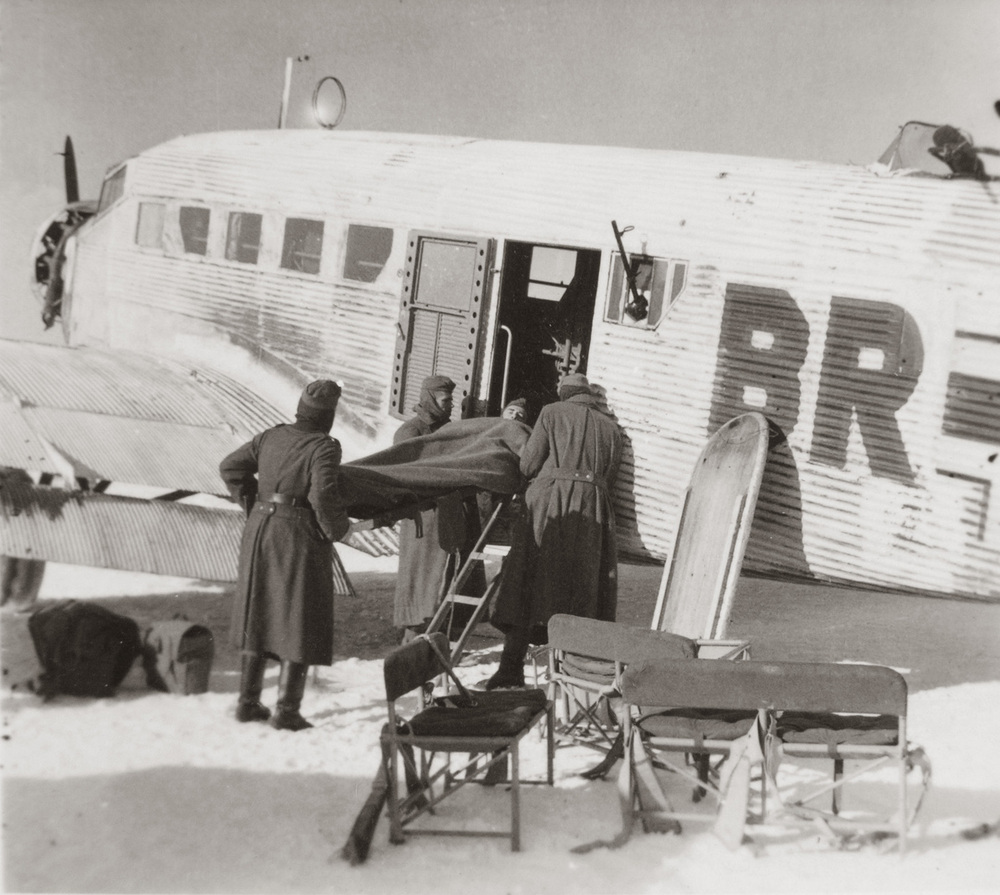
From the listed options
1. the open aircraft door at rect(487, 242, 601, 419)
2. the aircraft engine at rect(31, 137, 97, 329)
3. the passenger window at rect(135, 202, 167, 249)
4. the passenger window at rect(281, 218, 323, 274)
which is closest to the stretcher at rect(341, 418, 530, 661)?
the open aircraft door at rect(487, 242, 601, 419)

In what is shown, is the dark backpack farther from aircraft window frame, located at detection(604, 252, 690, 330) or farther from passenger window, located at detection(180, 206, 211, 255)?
passenger window, located at detection(180, 206, 211, 255)

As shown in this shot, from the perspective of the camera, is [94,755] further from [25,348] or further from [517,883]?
[25,348]

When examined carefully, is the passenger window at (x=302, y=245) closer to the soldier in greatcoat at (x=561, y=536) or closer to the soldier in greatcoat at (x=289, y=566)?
the soldier in greatcoat at (x=561, y=536)

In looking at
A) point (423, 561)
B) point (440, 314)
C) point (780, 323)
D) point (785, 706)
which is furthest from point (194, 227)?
point (785, 706)

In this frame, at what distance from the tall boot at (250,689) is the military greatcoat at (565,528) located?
1662 millimetres

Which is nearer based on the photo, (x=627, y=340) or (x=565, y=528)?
(x=565, y=528)

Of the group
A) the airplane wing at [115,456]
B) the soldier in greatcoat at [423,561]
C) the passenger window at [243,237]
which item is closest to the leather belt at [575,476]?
the soldier in greatcoat at [423,561]

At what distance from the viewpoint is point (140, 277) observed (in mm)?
9828

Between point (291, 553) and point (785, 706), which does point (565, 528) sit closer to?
point (291, 553)

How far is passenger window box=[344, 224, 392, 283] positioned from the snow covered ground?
155 inches

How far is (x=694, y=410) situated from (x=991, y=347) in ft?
5.97

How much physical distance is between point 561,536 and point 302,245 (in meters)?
3.85

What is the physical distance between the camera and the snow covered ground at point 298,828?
3.93 m

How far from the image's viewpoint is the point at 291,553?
17.8ft
